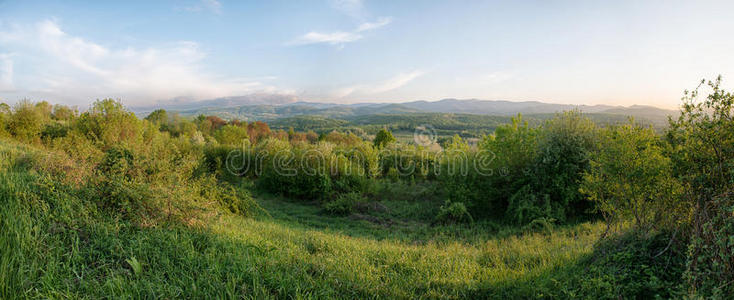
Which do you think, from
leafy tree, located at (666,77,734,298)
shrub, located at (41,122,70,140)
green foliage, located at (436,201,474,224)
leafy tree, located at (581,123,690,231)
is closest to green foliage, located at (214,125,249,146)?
shrub, located at (41,122,70,140)

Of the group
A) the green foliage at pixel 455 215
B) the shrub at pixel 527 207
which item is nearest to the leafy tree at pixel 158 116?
the green foliage at pixel 455 215

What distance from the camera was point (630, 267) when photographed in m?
3.33

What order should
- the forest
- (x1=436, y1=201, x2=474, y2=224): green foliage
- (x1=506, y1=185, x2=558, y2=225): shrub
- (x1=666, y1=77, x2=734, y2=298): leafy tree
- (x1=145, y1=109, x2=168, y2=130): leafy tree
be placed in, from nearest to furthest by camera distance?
(x1=666, y1=77, x2=734, y2=298): leafy tree < the forest < (x1=506, y1=185, x2=558, y2=225): shrub < (x1=436, y1=201, x2=474, y2=224): green foliage < (x1=145, y1=109, x2=168, y2=130): leafy tree

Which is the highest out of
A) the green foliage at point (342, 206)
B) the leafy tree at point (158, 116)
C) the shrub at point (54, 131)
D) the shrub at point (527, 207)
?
the leafy tree at point (158, 116)

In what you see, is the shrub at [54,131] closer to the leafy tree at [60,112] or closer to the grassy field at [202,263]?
the grassy field at [202,263]

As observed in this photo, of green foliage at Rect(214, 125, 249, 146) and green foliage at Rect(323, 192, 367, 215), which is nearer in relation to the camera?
green foliage at Rect(323, 192, 367, 215)

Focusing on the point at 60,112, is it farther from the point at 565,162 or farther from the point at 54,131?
the point at 565,162

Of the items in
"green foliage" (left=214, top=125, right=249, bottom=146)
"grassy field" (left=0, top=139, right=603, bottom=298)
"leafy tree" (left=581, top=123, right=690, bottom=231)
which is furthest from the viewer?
"green foliage" (left=214, top=125, right=249, bottom=146)

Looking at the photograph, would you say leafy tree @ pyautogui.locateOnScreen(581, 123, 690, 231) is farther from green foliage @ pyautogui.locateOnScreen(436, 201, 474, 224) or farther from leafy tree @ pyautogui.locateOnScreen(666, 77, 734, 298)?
green foliage @ pyautogui.locateOnScreen(436, 201, 474, 224)

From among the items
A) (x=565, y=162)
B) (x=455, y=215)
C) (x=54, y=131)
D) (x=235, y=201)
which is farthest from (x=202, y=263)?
(x=54, y=131)

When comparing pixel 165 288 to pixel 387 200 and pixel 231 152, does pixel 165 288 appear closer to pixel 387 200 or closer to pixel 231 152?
pixel 387 200

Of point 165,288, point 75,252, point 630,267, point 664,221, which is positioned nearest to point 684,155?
point 664,221

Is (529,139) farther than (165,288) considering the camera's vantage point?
Yes

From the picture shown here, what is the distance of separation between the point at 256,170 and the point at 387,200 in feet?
26.1
